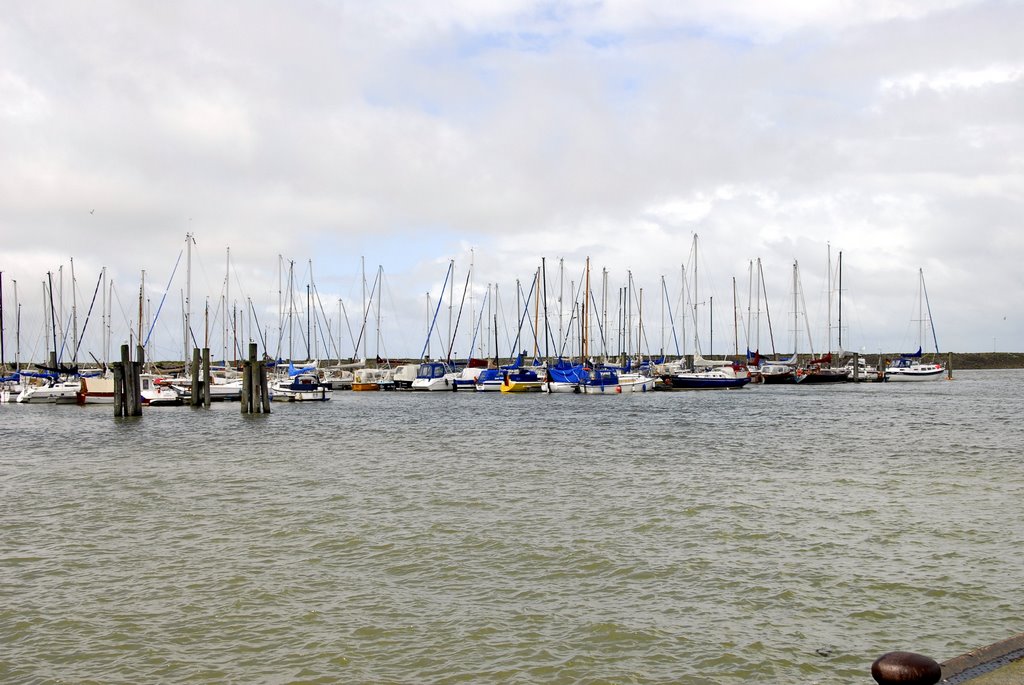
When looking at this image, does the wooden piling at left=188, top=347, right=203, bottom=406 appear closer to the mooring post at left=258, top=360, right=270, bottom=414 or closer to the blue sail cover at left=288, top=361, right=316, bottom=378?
the mooring post at left=258, top=360, right=270, bottom=414

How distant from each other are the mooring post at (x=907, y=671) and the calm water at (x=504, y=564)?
267cm

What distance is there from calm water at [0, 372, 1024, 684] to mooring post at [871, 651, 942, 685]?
2669 millimetres

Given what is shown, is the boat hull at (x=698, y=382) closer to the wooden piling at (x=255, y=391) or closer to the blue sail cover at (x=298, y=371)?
the blue sail cover at (x=298, y=371)

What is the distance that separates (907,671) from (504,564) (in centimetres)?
773

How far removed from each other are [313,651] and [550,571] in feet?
13.8

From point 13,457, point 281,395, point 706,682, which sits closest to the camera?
point 706,682

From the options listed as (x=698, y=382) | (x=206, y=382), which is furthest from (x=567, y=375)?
(x=206, y=382)

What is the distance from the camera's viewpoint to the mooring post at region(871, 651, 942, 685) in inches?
226

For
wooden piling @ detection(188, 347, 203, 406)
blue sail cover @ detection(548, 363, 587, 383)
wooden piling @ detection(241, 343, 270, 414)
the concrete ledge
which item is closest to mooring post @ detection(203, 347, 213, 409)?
wooden piling @ detection(188, 347, 203, 406)

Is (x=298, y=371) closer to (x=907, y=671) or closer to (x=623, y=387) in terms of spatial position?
(x=623, y=387)

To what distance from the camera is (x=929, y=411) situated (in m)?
51.1

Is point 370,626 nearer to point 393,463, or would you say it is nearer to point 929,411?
point 393,463

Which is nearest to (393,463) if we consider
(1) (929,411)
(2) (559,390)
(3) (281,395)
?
(1) (929,411)

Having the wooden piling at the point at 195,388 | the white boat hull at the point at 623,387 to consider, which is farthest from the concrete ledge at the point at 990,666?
the white boat hull at the point at 623,387
